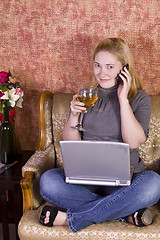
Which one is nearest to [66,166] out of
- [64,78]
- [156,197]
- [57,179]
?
[57,179]

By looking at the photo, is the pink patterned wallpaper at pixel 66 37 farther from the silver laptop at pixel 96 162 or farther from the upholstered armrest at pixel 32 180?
the silver laptop at pixel 96 162

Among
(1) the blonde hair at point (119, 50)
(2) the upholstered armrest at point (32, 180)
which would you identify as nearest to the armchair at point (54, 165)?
(2) the upholstered armrest at point (32, 180)

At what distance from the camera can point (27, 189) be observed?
66.4 inches

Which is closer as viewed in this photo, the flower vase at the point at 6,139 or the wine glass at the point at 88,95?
the wine glass at the point at 88,95

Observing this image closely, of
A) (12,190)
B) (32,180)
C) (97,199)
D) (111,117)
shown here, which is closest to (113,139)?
(111,117)

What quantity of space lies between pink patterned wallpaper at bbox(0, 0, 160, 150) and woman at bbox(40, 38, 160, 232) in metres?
0.43

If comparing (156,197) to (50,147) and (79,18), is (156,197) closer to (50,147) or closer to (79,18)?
(50,147)

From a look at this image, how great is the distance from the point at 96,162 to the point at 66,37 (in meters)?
1.23

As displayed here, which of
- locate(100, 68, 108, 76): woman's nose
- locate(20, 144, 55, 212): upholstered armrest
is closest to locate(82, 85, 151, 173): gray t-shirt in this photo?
locate(100, 68, 108, 76): woman's nose

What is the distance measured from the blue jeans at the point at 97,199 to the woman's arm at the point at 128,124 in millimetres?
204

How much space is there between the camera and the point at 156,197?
1.57 meters

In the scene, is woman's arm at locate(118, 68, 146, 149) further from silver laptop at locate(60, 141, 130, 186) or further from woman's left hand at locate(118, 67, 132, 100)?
silver laptop at locate(60, 141, 130, 186)

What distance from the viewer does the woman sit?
1.52 metres

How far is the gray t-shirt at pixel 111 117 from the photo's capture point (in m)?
1.77
